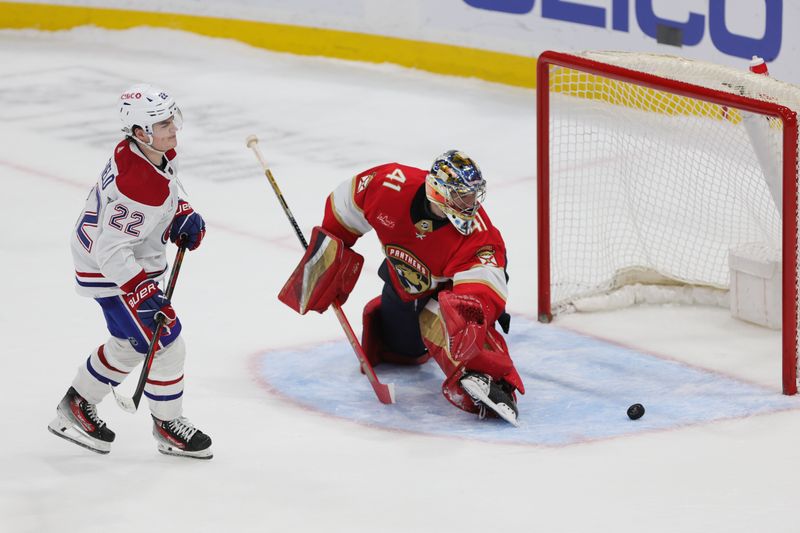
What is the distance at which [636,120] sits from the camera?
5148 millimetres

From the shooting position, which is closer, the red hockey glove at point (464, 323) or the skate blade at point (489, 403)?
the red hockey glove at point (464, 323)

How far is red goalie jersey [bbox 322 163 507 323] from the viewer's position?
3930 mm

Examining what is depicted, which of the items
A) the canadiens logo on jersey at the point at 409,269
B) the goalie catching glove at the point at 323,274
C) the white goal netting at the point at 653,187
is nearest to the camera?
the canadiens logo on jersey at the point at 409,269

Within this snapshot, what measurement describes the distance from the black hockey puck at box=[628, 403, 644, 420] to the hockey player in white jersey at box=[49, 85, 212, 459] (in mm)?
1158

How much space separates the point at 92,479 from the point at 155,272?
0.54 metres

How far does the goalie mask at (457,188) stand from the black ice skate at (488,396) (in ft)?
1.36

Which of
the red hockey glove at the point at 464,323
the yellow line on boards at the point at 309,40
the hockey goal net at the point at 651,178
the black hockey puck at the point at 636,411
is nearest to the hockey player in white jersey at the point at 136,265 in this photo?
the red hockey glove at the point at 464,323

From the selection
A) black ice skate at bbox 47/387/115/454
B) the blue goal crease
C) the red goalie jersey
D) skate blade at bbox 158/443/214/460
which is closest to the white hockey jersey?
black ice skate at bbox 47/387/115/454

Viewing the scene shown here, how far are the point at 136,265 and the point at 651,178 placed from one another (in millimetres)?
2223

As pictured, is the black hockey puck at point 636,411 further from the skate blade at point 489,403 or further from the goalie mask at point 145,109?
the goalie mask at point 145,109

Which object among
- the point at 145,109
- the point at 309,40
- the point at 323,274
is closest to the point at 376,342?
the point at 323,274

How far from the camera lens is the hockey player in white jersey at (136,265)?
3.49 metres

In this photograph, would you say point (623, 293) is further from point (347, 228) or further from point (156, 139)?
point (156, 139)

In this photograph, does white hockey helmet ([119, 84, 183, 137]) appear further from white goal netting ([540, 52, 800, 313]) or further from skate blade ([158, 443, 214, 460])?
white goal netting ([540, 52, 800, 313])
